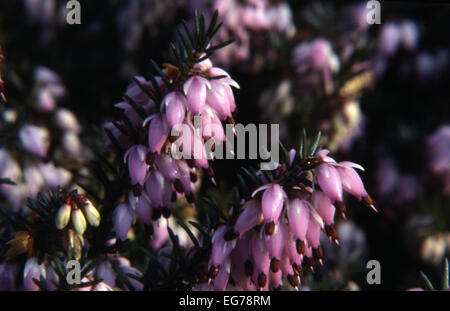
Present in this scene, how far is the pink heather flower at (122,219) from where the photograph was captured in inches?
55.2

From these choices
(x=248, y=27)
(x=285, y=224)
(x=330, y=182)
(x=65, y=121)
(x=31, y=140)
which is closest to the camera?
(x=330, y=182)

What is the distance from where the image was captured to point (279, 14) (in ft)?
10.6

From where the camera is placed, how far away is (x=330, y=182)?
1214 mm

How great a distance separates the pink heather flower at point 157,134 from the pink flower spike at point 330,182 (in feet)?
1.32

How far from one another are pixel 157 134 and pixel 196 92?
0.48 feet

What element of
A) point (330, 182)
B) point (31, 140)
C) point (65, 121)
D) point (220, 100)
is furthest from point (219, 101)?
point (65, 121)

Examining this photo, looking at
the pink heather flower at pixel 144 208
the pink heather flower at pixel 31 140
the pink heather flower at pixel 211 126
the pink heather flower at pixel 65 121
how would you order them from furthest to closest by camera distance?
the pink heather flower at pixel 65 121 → the pink heather flower at pixel 31 140 → the pink heather flower at pixel 144 208 → the pink heather flower at pixel 211 126

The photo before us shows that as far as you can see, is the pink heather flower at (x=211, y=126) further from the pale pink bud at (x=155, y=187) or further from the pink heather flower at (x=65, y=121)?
the pink heather flower at (x=65, y=121)

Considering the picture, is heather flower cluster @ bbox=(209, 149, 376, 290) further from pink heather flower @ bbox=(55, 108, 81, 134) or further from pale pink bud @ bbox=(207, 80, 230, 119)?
pink heather flower @ bbox=(55, 108, 81, 134)

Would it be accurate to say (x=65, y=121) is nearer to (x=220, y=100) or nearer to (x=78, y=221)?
(x=78, y=221)

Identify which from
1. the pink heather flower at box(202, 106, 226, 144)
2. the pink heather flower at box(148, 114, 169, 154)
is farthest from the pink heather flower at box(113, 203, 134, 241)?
the pink heather flower at box(202, 106, 226, 144)

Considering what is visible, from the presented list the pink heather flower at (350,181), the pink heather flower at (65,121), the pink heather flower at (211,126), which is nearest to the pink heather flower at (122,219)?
the pink heather flower at (211,126)
